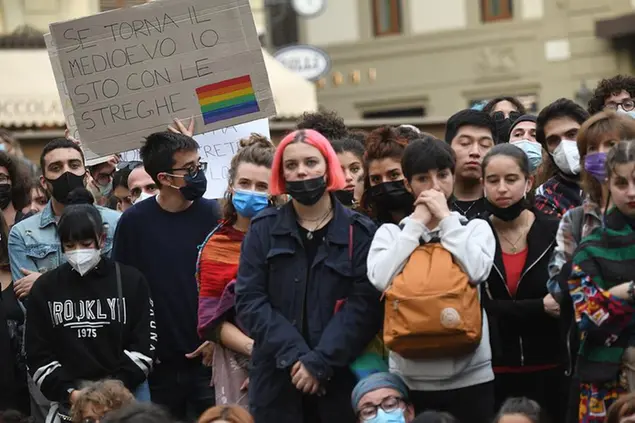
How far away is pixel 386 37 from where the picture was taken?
33625 millimetres

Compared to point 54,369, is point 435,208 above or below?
above

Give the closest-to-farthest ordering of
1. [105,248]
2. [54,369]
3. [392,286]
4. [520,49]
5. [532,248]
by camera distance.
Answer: [392,286] < [532,248] < [54,369] < [105,248] < [520,49]

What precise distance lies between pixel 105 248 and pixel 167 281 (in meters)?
0.61

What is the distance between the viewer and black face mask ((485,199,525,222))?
26.6ft

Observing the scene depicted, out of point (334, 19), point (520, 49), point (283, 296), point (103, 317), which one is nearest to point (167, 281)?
point (103, 317)

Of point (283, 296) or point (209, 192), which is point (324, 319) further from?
point (209, 192)

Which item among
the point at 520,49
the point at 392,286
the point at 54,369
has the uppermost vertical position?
the point at 392,286

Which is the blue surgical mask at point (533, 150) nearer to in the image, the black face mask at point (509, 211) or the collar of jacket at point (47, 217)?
the black face mask at point (509, 211)

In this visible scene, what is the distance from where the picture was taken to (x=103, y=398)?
26.8ft

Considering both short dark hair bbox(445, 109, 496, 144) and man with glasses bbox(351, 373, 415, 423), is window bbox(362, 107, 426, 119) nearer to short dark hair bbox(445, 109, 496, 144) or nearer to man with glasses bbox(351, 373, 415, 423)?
short dark hair bbox(445, 109, 496, 144)

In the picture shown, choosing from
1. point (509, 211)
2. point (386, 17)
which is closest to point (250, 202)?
point (509, 211)

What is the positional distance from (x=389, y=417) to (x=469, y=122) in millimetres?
2177

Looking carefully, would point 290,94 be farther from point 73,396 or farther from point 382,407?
point 382,407

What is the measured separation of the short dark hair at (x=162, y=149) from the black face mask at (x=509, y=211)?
191cm
